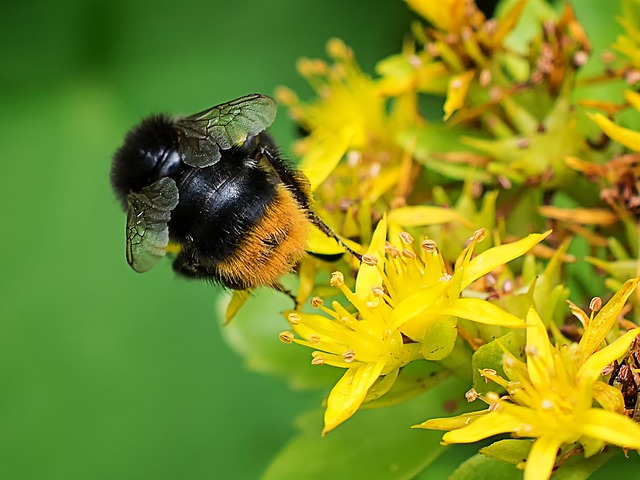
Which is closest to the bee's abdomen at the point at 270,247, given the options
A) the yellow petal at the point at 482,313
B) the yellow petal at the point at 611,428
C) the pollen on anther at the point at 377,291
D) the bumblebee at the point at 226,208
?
the bumblebee at the point at 226,208

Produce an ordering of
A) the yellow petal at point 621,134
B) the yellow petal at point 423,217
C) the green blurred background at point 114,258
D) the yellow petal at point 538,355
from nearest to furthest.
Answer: the yellow petal at point 538,355 < the yellow petal at point 621,134 < the yellow petal at point 423,217 < the green blurred background at point 114,258

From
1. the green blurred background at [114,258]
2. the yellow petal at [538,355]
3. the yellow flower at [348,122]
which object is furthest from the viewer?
the green blurred background at [114,258]

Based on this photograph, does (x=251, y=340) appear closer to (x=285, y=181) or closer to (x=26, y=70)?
(x=285, y=181)

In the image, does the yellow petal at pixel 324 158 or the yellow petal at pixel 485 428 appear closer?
the yellow petal at pixel 485 428

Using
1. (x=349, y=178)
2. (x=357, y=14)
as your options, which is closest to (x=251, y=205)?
(x=349, y=178)

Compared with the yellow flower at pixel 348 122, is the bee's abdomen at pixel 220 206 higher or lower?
higher

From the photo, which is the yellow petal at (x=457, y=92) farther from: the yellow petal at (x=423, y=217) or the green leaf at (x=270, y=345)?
the green leaf at (x=270, y=345)
